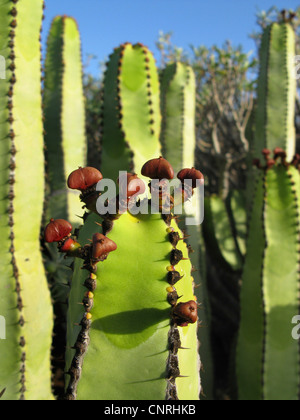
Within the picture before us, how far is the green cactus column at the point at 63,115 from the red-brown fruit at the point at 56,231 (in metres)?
1.65

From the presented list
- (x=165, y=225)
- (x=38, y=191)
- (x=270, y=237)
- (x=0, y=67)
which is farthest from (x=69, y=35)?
(x=165, y=225)

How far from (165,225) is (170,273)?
153mm

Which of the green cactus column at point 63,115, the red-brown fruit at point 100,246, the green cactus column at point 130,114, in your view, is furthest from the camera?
the green cactus column at point 63,115

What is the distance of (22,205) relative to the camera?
1.83 m

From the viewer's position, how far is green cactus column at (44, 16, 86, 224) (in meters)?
2.71

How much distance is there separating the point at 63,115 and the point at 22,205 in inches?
44.4

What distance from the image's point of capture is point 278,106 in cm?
333

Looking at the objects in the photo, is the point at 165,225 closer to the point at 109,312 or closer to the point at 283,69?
the point at 109,312

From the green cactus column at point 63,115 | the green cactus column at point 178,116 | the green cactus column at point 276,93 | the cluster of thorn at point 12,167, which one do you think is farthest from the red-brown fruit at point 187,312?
the green cactus column at point 276,93

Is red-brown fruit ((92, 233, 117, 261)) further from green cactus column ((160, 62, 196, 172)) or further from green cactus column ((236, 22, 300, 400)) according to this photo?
green cactus column ((160, 62, 196, 172))

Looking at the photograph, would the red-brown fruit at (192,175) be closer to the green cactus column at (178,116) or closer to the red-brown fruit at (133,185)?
the red-brown fruit at (133,185)

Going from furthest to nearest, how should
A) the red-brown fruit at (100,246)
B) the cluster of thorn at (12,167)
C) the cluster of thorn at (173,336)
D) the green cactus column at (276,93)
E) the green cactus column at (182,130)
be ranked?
the green cactus column at (276,93) → the green cactus column at (182,130) → the cluster of thorn at (12,167) → the cluster of thorn at (173,336) → the red-brown fruit at (100,246)

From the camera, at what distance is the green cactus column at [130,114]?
2.31 meters
